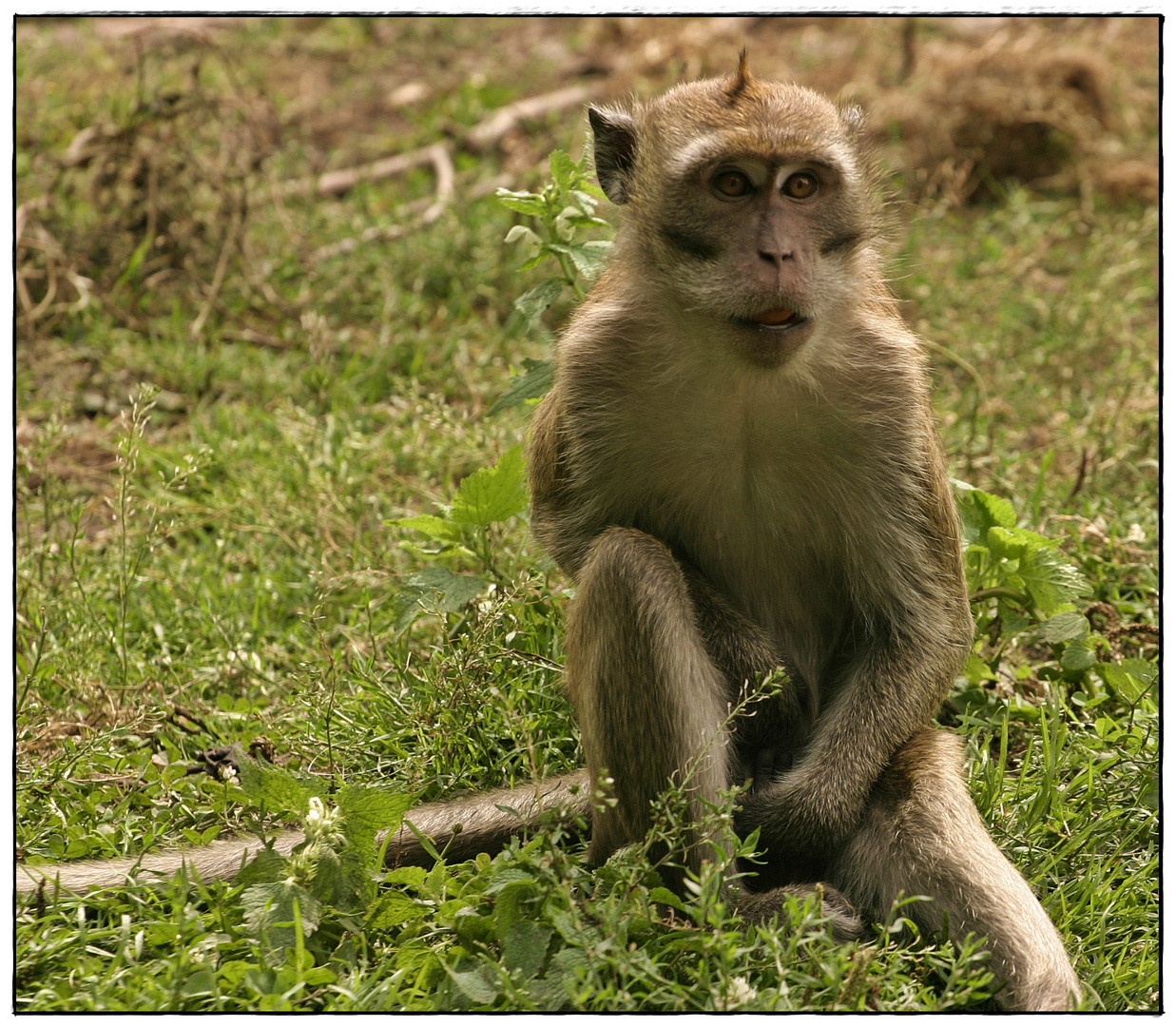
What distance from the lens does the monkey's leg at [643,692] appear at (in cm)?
366

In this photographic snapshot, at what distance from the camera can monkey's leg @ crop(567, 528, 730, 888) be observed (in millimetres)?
3658

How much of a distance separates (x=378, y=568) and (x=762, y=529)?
2053 mm

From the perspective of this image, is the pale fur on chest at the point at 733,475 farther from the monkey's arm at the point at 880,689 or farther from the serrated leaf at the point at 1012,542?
the serrated leaf at the point at 1012,542

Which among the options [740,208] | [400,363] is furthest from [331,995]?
[400,363]

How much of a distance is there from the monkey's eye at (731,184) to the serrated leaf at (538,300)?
121 centimetres

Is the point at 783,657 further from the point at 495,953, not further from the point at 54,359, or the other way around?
the point at 54,359

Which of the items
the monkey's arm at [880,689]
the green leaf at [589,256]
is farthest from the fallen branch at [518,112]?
the monkey's arm at [880,689]

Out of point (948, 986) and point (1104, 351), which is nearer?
point (948, 986)

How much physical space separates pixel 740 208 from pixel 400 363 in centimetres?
406

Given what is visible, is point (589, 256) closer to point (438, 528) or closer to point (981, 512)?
point (438, 528)

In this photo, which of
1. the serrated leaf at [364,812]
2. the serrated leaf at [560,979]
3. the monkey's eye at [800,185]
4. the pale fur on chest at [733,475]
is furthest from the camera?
the pale fur on chest at [733,475]

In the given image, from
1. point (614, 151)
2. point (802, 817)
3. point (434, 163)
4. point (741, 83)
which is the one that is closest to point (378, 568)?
point (614, 151)

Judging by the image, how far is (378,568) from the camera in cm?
564

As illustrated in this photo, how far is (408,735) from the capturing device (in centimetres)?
472
